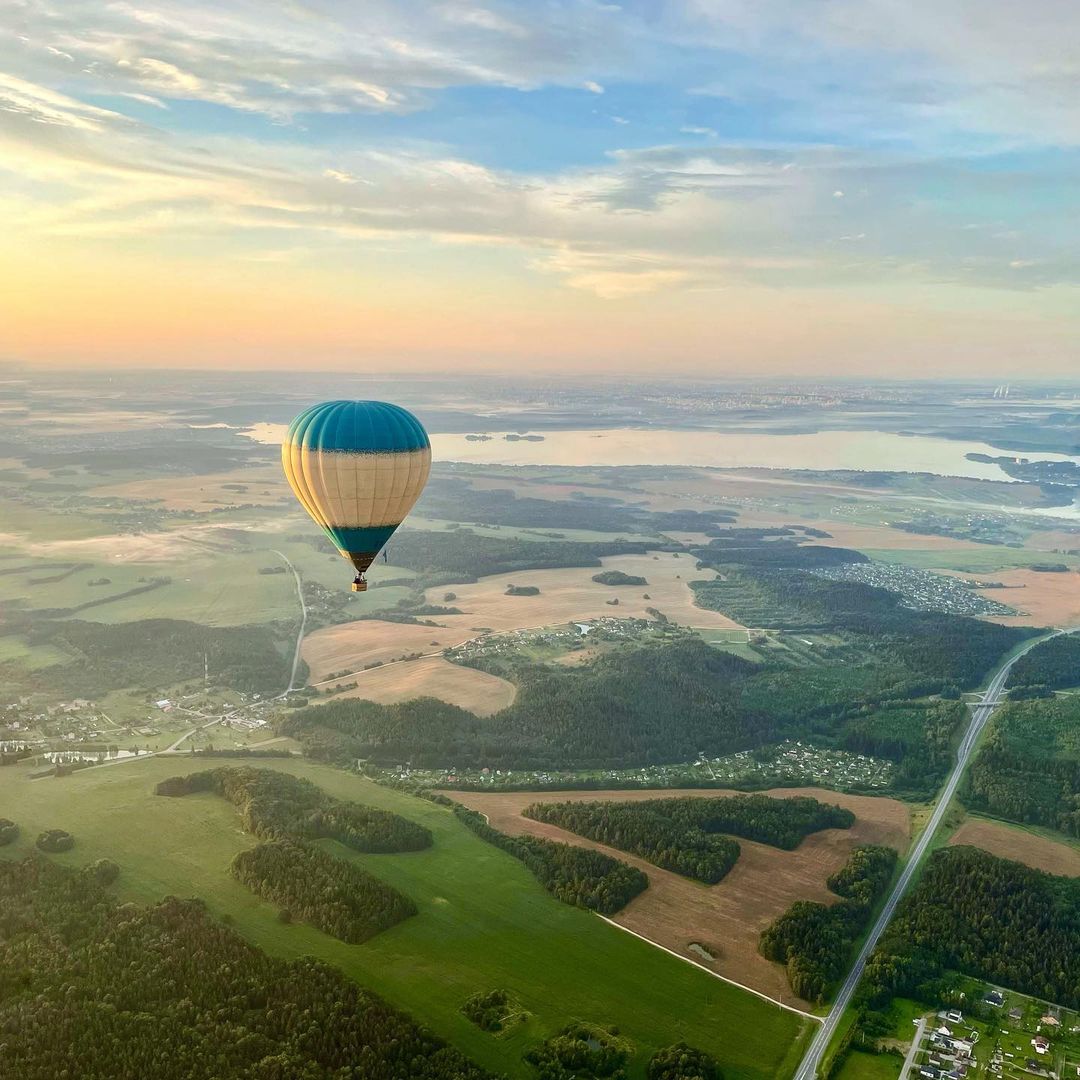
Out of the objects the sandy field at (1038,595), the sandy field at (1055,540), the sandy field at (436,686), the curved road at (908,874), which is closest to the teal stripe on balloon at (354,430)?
the curved road at (908,874)

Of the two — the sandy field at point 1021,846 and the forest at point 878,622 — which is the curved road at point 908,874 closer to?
the sandy field at point 1021,846

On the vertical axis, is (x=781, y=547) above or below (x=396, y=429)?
below

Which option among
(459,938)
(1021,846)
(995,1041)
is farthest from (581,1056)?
(1021,846)

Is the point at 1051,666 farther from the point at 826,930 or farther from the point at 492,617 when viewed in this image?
the point at 826,930

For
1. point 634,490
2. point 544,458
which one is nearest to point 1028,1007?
point 634,490

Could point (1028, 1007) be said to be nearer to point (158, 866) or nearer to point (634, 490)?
point (158, 866)

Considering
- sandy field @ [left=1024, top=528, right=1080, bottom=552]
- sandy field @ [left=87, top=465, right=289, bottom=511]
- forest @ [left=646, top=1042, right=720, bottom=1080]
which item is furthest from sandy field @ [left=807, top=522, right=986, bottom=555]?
forest @ [left=646, top=1042, right=720, bottom=1080]
